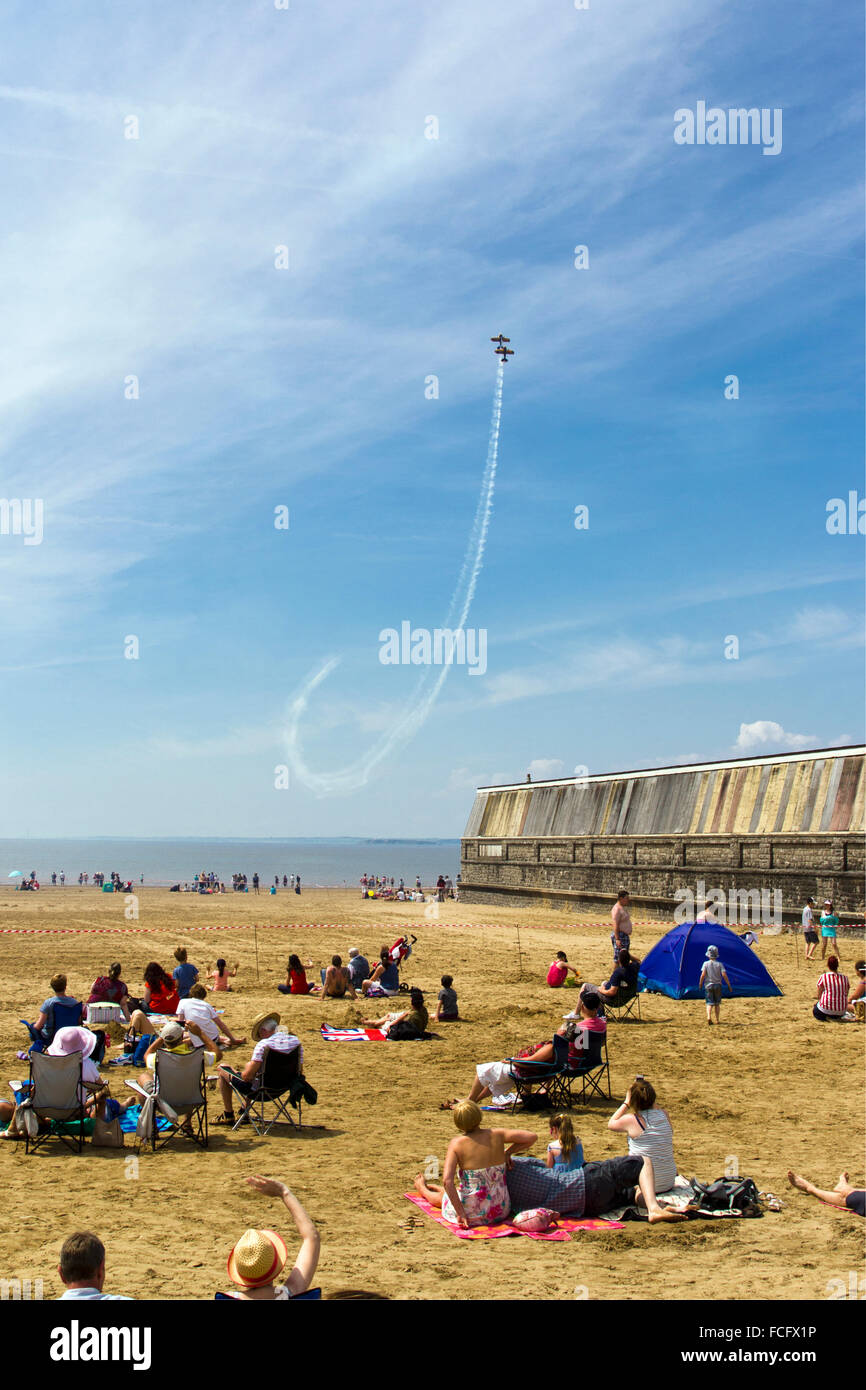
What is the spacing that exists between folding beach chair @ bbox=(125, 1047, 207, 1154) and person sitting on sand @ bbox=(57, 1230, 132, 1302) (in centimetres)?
533

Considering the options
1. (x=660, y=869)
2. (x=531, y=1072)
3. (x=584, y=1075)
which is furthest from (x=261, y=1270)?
(x=660, y=869)

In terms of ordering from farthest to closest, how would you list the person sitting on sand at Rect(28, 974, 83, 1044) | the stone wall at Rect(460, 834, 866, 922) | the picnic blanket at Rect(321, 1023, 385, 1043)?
the stone wall at Rect(460, 834, 866, 922) → the picnic blanket at Rect(321, 1023, 385, 1043) → the person sitting on sand at Rect(28, 974, 83, 1044)

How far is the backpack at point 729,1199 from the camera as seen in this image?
308 inches

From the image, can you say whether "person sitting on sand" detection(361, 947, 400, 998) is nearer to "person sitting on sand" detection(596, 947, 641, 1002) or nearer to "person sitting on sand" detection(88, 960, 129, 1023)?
"person sitting on sand" detection(596, 947, 641, 1002)

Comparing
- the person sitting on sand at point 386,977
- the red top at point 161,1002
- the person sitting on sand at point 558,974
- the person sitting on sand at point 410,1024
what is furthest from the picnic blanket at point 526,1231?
the person sitting on sand at point 558,974

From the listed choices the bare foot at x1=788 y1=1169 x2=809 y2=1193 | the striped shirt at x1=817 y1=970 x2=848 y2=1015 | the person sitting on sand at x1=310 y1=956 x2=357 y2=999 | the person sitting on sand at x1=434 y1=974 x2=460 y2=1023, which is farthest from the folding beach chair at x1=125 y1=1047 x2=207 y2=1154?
the striped shirt at x1=817 y1=970 x2=848 y2=1015

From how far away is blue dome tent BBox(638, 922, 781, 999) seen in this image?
1959 cm

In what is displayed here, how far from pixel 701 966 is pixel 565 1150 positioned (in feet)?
40.0

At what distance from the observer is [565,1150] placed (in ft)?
26.9

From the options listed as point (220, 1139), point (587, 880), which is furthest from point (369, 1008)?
point (587, 880)

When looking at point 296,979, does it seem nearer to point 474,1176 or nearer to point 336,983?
point 336,983
